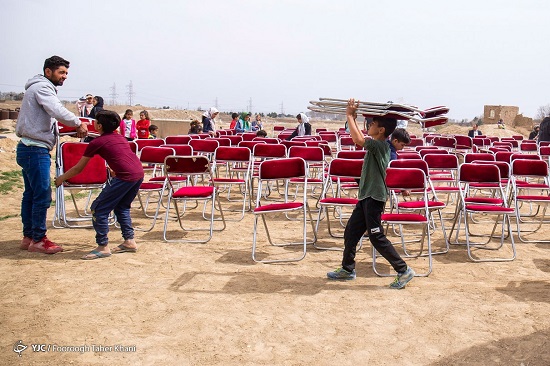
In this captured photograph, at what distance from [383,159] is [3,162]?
1200 centimetres

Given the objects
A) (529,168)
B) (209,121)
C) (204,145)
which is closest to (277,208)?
(529,168)

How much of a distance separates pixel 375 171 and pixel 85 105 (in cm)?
975

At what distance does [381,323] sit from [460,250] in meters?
2.87

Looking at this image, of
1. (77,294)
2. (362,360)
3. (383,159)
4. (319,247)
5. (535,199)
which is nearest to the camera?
(362,360)

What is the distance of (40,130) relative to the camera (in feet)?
19.3

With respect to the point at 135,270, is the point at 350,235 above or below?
above

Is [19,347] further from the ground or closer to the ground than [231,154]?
closer to the ground

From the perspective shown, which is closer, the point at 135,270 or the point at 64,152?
the point at 135,270

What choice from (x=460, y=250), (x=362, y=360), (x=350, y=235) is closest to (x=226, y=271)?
(x=350, y=235)

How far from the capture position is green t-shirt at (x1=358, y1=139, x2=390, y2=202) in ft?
16.6

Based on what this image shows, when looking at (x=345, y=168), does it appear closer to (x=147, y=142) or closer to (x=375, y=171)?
(x=375, y=171)

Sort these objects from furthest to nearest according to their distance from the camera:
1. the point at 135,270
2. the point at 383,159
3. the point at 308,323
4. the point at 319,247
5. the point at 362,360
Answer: the point at 319,247 < the point at 135,270 < the point at 383,159 < the point at 308,323 < the point at 362,360

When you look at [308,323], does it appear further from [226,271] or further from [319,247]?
[319,247]

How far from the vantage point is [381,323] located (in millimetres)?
4266
